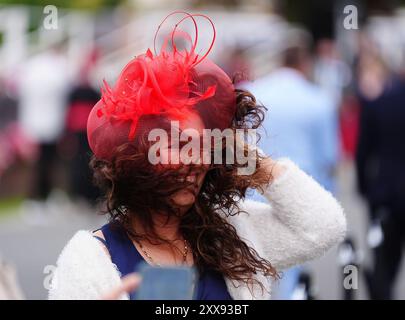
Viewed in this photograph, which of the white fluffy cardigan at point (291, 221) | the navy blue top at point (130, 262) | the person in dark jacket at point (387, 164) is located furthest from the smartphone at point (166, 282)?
the person in dark jacket at point (387, 164)

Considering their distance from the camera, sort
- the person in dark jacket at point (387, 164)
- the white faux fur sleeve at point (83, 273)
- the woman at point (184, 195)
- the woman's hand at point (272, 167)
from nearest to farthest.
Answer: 1. the white faux fur sleeve at point (83, 273)
2. the woman at point (184, 195)
3. the woman's hand at point (272, 167)
4. the person in dark jacket at point (387, 164)

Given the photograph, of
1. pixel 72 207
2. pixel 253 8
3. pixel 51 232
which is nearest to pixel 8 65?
pixel 72 207

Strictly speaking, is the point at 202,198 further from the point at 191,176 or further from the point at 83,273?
the point at 83,273

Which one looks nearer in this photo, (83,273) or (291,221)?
(83,273)

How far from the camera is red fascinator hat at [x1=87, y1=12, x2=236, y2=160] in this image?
272 centimetres

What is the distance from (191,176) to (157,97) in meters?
0.20

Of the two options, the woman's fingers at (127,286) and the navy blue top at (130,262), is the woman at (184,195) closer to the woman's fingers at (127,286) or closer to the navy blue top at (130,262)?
the navy blue top at (130,262)

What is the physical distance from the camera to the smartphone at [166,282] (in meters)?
2.18

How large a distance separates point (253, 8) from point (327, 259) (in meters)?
20.3

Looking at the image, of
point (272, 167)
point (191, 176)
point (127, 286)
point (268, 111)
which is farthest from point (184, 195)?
point (268, 111)

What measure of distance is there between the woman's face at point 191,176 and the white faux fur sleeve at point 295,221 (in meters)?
0.27

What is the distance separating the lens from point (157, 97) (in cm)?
272

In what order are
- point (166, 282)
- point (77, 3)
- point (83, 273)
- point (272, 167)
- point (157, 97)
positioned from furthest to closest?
point (77, 3), point (272, 167), point (157, 97), point (83, 273), point (166, 282)
